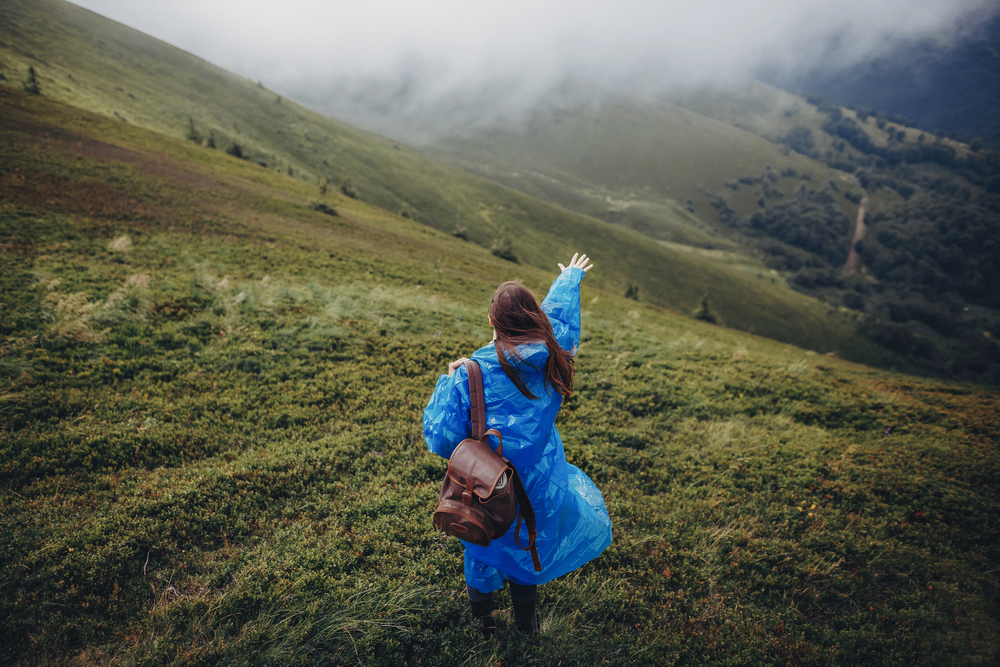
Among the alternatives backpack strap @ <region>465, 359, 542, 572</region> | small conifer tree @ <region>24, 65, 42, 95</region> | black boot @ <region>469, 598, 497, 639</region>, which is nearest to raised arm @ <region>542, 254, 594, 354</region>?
backpack strap @ <region>465, 359, 542, 572</region>

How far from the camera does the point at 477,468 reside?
2.73 meters

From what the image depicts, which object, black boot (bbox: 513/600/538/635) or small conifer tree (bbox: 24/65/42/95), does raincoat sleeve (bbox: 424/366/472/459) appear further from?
small conifer tree (bbox: 24/65/42/95)

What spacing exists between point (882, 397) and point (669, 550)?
10.1 metres

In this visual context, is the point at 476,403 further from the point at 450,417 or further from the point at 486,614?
the point at 486,614

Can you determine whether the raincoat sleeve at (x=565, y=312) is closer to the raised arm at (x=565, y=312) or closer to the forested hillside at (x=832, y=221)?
the raised arm at (x=565, y=312)

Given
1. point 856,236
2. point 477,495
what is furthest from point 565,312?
point 856,236

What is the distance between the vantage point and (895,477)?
23.6 feet

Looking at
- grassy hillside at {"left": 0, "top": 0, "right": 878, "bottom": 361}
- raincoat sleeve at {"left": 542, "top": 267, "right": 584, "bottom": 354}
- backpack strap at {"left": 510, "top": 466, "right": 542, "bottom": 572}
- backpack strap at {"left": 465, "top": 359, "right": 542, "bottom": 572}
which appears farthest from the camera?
grassy hillside at {"left": 0, "top": 0, "right": 878, "bottom": 361}

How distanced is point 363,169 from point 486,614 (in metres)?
81.4

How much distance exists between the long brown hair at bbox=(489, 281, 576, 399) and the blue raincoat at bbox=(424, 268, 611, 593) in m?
0.07

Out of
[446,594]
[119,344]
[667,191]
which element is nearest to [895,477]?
[446,594]

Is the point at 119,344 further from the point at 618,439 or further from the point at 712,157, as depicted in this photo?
the point at 712,157

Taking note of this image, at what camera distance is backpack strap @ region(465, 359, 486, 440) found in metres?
2.99

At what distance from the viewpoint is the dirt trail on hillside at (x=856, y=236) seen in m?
144
